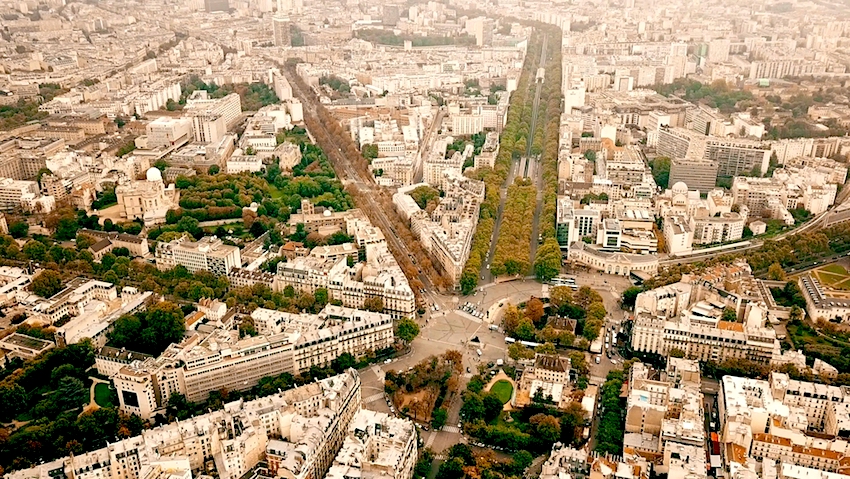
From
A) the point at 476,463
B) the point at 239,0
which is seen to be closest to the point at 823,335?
the point at 476,463

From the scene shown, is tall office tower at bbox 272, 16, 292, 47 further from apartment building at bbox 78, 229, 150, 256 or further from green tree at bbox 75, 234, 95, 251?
green tree at bbox 75, 234, 95, 251

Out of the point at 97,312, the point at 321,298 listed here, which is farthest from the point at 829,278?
the point at 97,312

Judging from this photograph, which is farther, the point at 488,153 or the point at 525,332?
the point at 488,153

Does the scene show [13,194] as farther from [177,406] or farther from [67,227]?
[177,406]

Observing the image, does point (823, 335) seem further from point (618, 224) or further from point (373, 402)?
point (373, 402)

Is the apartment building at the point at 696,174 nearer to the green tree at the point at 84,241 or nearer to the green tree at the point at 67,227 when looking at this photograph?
the green tree at the point at 84,241

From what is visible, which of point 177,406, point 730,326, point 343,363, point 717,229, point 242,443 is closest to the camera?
point 242,443
